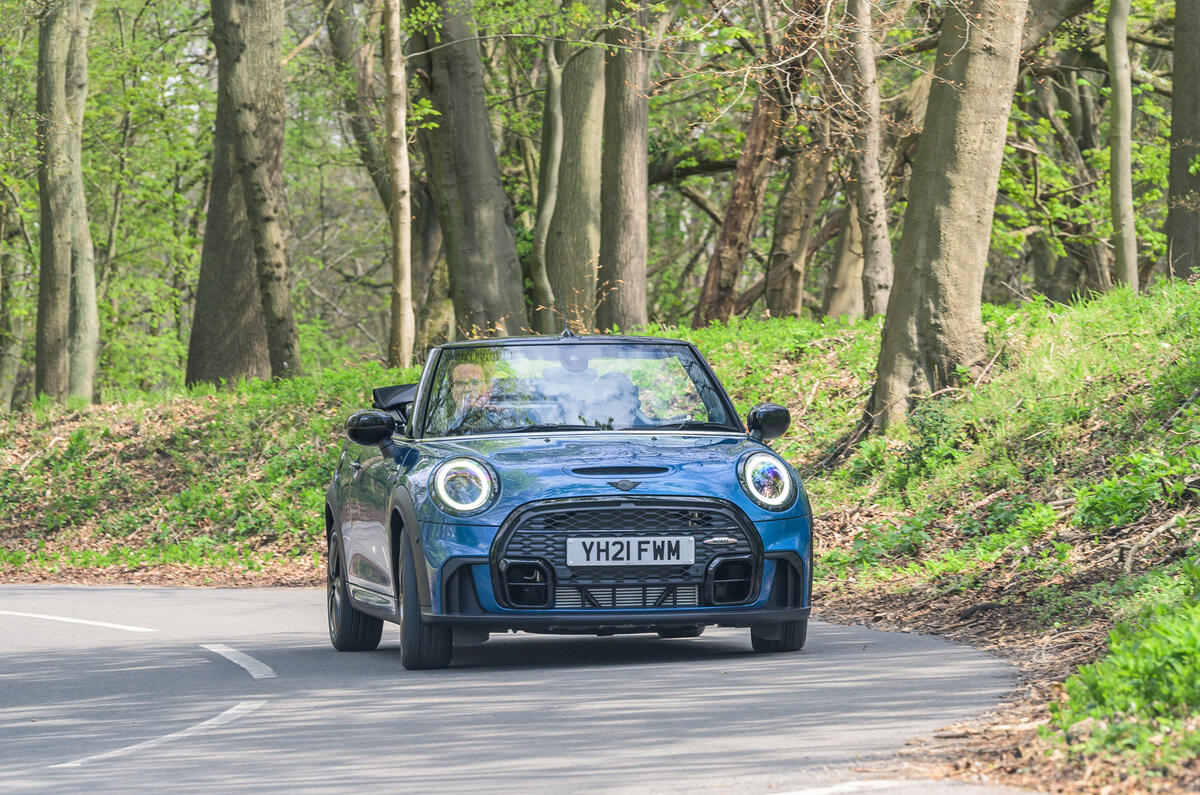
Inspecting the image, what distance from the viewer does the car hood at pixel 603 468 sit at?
8305mm

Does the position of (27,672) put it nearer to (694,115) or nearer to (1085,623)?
(1085,623)

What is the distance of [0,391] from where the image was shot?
44.5 metres

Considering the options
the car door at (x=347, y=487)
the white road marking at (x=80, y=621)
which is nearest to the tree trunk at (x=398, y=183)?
the white road marking at (x=80, y=621)

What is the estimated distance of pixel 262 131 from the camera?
979 inches

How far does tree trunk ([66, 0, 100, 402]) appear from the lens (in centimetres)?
3164

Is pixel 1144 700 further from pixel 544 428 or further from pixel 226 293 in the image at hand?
pixel 226 293

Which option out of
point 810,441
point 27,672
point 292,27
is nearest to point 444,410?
point 27,672

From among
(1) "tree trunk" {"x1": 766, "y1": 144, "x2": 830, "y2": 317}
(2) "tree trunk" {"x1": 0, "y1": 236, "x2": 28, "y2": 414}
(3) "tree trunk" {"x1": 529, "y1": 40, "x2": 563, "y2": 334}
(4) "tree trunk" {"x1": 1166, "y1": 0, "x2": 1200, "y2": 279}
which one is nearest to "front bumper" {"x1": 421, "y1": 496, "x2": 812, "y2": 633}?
(4) "tree trunk" {"x1": 1166, "y1": 0, "x2": 1200, "y2": 279}

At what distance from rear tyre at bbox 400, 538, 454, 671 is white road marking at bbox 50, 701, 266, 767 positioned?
2.91 feet

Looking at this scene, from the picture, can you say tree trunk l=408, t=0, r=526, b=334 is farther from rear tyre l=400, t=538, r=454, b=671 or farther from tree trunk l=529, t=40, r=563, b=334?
rear tyre l=400, t=538, r=454, b=671

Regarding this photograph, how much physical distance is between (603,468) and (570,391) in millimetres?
1127

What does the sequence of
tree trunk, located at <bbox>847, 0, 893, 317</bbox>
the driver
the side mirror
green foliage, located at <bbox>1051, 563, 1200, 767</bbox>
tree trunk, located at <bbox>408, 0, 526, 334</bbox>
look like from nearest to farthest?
1. green foliage, located at <bbox>1051, 563, 1200, 767</bbox>
2. the driver
3. the side mirror
4. tree trunk, located at <bbox>847, 0, 893, 317</bbox>
5. tree trunk, located at <bbox>408, 0, 526, 334</bbox>

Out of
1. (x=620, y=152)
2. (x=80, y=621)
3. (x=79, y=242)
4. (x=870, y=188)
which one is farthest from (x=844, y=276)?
(x=80, y=621)

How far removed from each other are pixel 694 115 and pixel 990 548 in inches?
875
